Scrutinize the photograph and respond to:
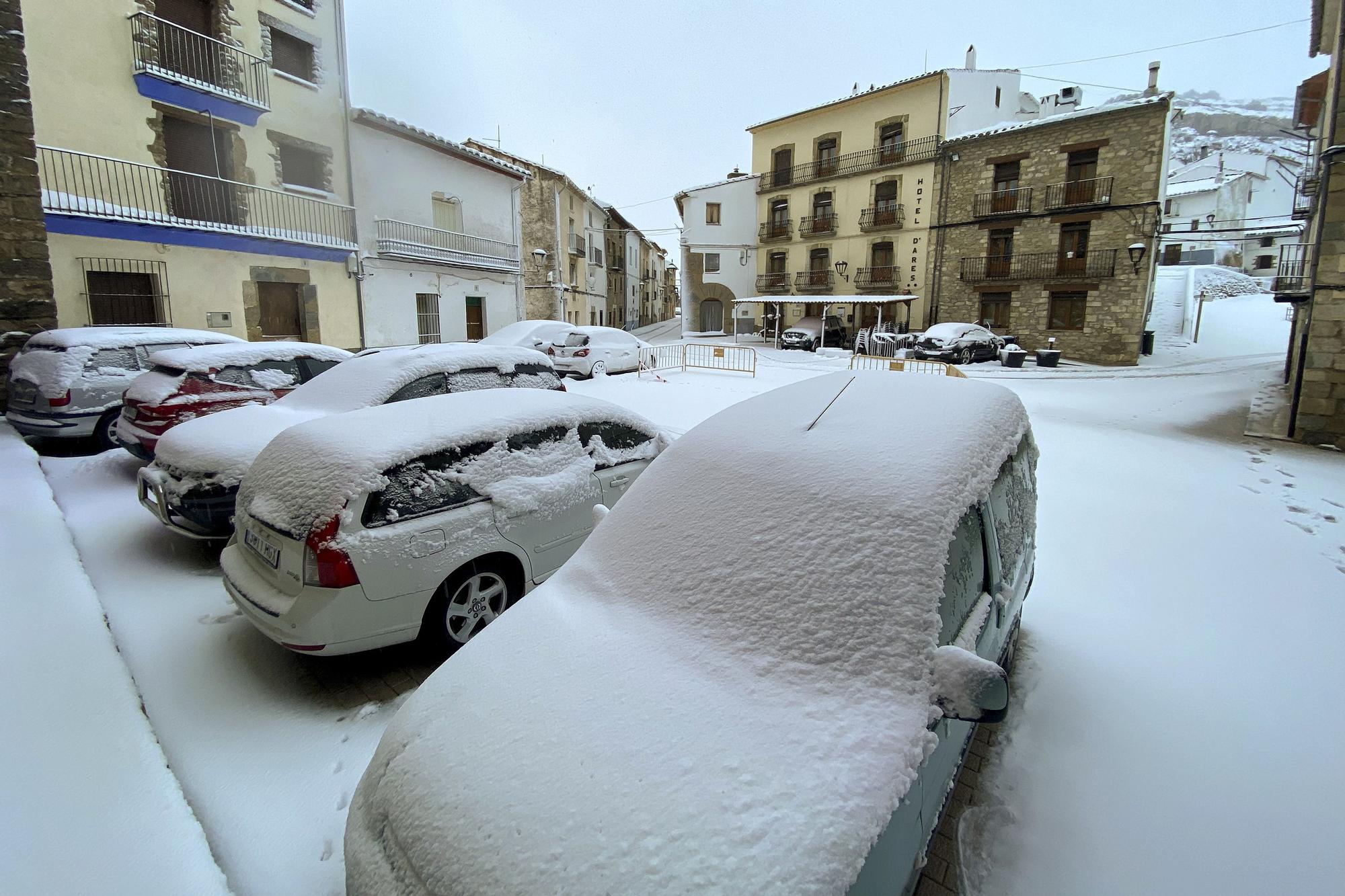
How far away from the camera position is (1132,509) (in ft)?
19.0

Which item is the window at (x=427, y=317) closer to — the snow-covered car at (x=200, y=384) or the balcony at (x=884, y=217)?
the snow-covered car at (x=200, y=384)

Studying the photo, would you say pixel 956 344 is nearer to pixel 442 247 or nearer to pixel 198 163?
pixel 442 247

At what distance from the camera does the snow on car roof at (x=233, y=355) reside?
614cm

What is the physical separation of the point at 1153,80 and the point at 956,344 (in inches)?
563

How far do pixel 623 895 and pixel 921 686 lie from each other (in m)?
0.93

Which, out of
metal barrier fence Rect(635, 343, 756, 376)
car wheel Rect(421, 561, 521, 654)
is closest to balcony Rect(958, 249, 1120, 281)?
metal barrier fence Rect(635, 343, 756, 376)

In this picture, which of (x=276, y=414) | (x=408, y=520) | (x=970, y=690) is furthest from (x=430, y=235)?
(x=970, y=690)

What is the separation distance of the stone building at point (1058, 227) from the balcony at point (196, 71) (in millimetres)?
24247

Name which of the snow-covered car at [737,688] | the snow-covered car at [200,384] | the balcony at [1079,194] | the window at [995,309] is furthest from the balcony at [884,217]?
the snow-covered car at [737,688]

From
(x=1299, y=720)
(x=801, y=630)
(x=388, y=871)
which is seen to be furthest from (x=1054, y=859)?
(x=388, y=871)

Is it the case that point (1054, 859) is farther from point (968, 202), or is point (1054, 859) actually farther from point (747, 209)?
point (747, 209)

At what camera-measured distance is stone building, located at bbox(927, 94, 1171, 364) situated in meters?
21.2

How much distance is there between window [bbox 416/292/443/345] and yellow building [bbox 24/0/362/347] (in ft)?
6.83

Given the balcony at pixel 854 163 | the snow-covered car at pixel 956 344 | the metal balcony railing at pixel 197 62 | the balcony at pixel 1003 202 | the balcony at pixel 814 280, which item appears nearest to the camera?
the metal balcony railing at pixel 197 62
